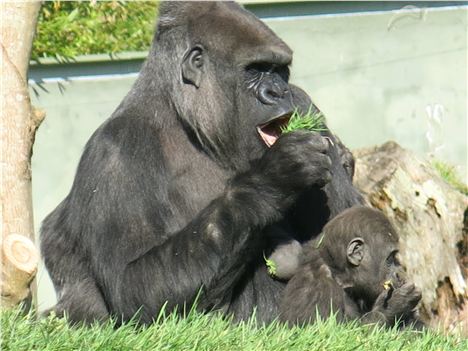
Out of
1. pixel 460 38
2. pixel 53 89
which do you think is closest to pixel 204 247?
pixel 53 89

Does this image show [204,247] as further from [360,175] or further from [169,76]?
[360,175]

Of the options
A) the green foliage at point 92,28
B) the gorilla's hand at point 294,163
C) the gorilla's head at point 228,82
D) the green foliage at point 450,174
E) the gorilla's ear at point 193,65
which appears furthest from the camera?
the green foliage at point 450,174

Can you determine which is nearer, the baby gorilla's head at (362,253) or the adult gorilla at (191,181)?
the adult gorilla at (191,181)

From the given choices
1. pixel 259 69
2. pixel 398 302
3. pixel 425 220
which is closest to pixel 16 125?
pixel 259 69

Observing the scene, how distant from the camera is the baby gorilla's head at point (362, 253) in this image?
6277 millimetres

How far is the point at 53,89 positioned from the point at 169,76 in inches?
152

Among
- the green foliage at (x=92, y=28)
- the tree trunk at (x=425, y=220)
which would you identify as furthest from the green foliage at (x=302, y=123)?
the green foliage at (x=92, y=28)

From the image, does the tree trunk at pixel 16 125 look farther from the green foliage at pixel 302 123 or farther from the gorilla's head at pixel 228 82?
the green foliage at pixel 302 123

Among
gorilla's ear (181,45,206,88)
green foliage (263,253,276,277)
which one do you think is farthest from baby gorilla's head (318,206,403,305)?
gorilla's ear (181,45,206,88)

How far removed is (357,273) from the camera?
6.33 metres

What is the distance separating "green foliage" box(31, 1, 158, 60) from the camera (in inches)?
404

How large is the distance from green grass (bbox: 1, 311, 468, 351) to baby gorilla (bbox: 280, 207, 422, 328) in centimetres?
51

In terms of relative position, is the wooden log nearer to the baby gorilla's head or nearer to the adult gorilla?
the adult gorilla

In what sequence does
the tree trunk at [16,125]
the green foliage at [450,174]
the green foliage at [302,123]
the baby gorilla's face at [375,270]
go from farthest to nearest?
the green foliage at [450,174] < the baby gorilla's face at [375,270] < the tree trunk at [16,125] < the green foliage at [302,123]
